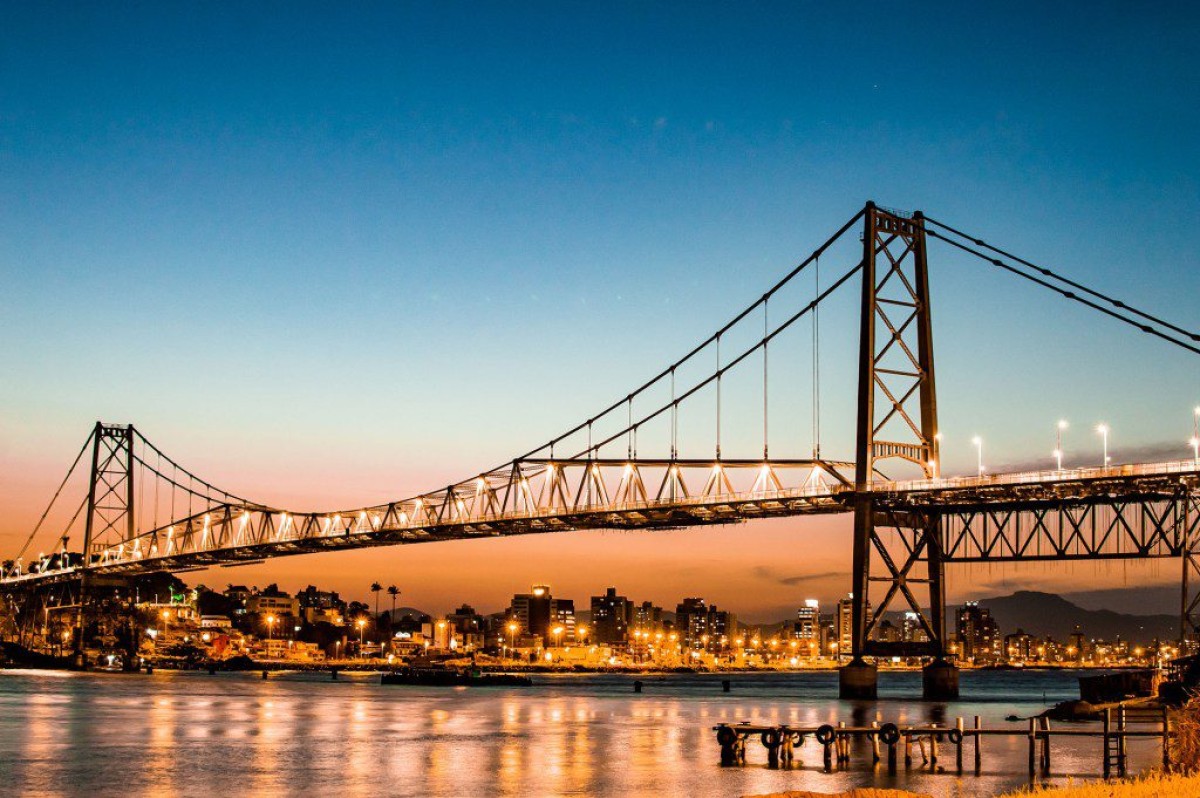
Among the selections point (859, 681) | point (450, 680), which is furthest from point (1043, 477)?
point (450, 680)

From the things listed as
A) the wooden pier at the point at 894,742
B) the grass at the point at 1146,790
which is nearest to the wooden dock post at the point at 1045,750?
the wooden pier at the point at 894,742

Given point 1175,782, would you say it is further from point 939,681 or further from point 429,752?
point 939,681

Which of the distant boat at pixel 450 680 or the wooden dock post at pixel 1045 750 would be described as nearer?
the wooden dock post at pixel 1045 750

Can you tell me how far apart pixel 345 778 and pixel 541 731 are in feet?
68.6

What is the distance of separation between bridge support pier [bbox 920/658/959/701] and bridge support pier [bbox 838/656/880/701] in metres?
9.45

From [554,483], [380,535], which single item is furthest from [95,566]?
[554,483]

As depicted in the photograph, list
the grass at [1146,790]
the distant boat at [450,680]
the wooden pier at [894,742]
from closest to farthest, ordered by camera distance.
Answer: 1. the grass at [1146,790]
2. the wooden pier at [894,742]
3. the distant boat at [450,680]

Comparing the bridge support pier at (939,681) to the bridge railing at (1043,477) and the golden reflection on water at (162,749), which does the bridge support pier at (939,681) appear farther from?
the golden reflection on water at (162,749)

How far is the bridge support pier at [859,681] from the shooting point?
73938mm

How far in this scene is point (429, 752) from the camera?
4828cm

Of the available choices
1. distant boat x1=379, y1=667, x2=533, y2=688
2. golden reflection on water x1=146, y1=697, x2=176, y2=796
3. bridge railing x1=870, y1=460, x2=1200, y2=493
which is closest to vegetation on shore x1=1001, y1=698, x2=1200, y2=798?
golden reflection on water x1=146, y1=697, x2=176, y2=796

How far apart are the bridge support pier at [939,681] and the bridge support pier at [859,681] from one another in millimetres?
9449

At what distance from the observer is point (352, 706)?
81500mm

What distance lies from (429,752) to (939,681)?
1751 inches
